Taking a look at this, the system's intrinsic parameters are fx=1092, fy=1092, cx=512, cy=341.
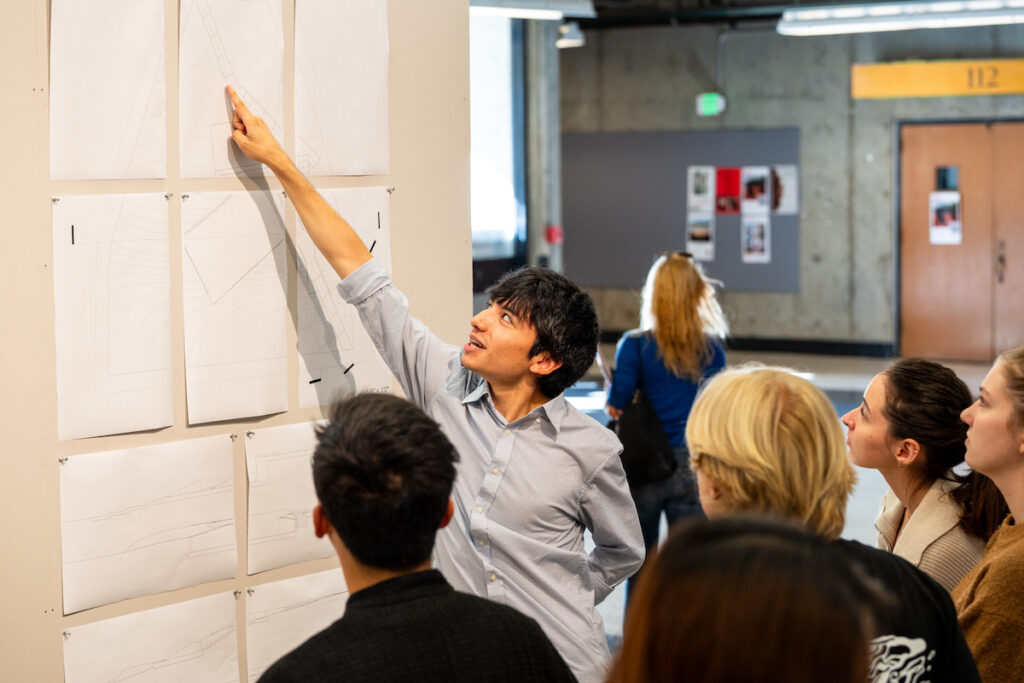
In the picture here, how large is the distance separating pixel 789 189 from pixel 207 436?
10.7 metres

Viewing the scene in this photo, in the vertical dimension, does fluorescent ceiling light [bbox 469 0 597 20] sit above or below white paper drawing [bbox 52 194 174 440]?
above

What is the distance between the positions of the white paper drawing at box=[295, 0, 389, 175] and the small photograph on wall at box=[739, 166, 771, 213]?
10242 mm

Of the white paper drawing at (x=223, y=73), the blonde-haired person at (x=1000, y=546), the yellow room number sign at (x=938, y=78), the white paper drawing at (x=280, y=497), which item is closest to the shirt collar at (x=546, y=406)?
the white paper drawing at (x=280, y=497)

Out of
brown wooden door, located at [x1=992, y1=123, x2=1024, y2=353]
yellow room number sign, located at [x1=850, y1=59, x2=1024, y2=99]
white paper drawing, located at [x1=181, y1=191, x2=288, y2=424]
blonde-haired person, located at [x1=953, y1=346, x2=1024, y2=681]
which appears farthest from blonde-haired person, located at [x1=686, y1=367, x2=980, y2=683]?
yellow room number sign, located at [x1=850, y1=59, x2=1024, y2=99]

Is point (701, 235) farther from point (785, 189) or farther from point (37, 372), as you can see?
point (37, 372)

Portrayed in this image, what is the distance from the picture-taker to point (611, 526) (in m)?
2.27

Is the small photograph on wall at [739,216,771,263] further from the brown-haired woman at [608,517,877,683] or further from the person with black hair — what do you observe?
the brown-haired woman at [608,517,877,683]

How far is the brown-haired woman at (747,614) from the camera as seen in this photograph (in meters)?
0.89

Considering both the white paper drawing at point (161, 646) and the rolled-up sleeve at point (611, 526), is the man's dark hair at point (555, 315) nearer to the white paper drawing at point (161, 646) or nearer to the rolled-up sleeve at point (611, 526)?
the rolled-up sleeve at point (611, 526)

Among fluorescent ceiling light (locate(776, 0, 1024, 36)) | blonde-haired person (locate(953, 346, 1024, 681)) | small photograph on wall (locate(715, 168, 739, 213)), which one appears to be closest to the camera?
blonde-haired person (locate(953, 346, 1024, 681))

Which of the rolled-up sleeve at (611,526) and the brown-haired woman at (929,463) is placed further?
the rolled-up sleeve at (611,526)

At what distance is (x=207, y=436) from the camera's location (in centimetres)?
227

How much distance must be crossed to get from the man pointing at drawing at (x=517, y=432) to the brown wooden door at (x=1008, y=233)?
33.4 ft

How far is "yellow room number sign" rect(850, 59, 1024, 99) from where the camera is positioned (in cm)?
1099
